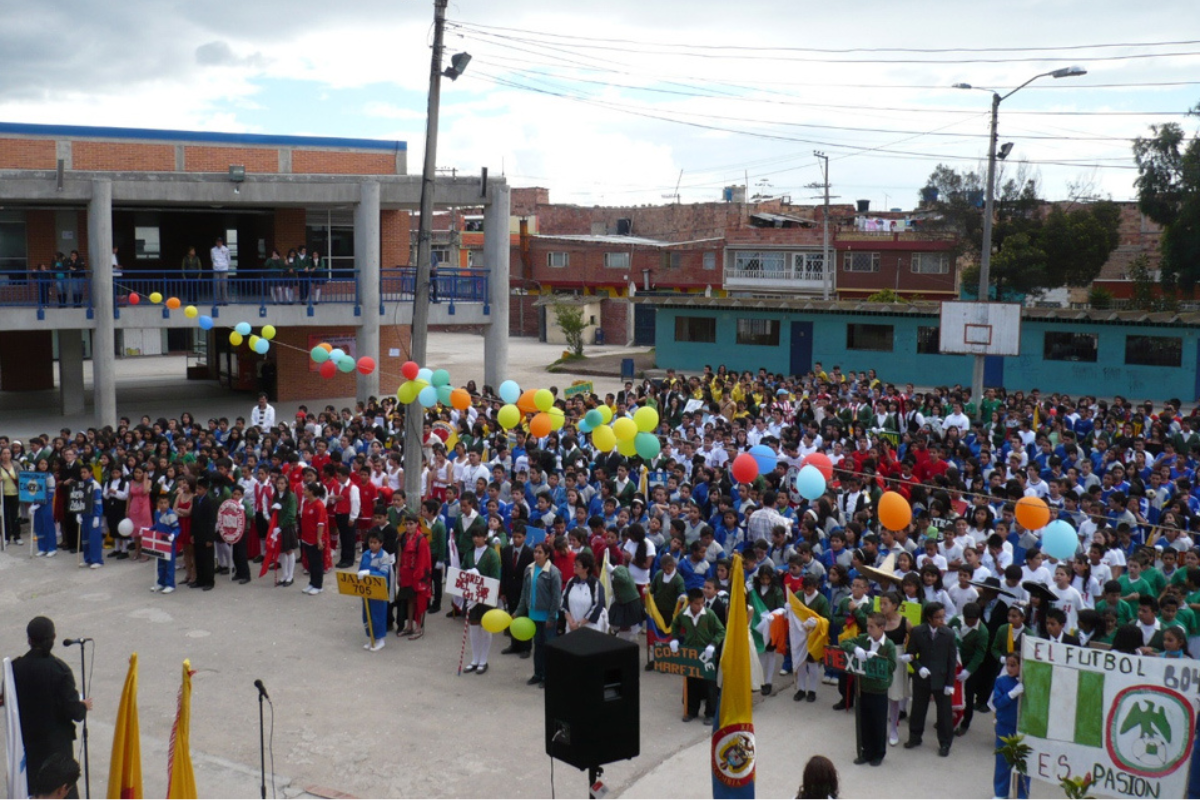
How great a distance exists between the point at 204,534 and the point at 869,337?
24794 millimetres

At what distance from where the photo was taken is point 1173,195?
3878 cm

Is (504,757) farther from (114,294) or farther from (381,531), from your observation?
(114,294)

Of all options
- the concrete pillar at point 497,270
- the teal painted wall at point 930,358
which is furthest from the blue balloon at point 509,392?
the teal painted wall at point 930,358

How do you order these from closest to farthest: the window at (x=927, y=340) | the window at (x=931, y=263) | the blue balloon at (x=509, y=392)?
the blue balloon at (x=509, y=392)
the window at (x=927, y=340)
the window at (x=931, y=263)

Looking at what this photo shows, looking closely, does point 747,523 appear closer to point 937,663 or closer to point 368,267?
point 937,663

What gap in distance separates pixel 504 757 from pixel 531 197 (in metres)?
67.5

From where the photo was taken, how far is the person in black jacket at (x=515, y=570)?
1223 cm

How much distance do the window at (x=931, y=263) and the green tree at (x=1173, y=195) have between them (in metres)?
11.7

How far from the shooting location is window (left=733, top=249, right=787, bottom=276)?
5694 cm

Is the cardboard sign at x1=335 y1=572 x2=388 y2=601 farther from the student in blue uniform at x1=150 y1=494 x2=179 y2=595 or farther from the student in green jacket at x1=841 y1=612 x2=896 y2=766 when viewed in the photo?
the student in green jacket at x1=841 y1=612 x2=896 y2=766

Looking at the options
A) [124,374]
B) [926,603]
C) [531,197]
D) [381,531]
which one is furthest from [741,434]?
[531,197]

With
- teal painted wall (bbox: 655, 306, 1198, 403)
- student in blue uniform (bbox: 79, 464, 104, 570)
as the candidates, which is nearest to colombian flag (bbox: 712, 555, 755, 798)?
student in blue uniform (bbox: 79, 464, 104, 570)

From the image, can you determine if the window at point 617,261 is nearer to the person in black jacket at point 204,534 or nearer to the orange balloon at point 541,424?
the person in black jacket at point 204,534

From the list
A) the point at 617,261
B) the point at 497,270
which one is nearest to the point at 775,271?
the point at 617,261
